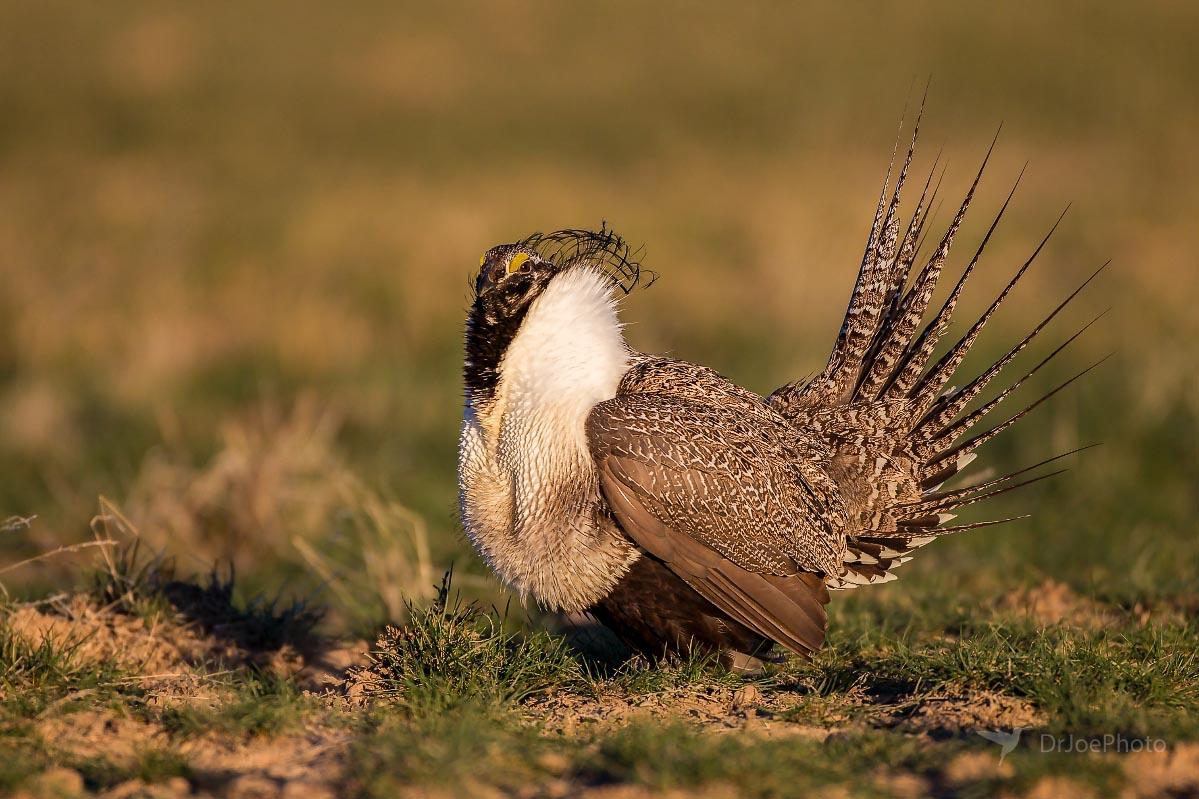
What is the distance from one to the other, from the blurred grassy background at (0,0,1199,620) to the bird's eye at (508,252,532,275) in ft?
6.62

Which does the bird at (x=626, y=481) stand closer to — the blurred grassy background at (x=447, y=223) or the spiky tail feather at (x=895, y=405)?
the spiky tail feather at (x=895, y=405)

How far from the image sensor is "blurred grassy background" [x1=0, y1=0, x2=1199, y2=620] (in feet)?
25.8

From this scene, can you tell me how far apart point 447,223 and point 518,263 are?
1048 centimetres

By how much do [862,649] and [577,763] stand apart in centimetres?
177

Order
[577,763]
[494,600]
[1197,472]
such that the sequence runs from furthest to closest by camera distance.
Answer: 1. [1197,472]
2. [494,600]
3. [577,763]

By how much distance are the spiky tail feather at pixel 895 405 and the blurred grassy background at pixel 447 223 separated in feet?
3.35

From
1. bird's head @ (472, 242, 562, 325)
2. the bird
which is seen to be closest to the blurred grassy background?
the bird

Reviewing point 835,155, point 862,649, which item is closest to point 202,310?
point 835,155

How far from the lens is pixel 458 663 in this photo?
4.41 m

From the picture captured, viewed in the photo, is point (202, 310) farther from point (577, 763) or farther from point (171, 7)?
point (171, 7)

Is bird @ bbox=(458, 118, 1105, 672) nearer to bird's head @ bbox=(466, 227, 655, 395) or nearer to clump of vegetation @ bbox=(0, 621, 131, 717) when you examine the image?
bird's head @ bbox=(466, 227, 655, 395)

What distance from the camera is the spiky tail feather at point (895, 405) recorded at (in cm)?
525

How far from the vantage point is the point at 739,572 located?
15.3ft

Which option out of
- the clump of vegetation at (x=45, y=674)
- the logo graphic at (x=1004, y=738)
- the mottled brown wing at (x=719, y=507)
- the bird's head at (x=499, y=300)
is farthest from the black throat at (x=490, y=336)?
the logo graphic at (x=1004, y=738)
